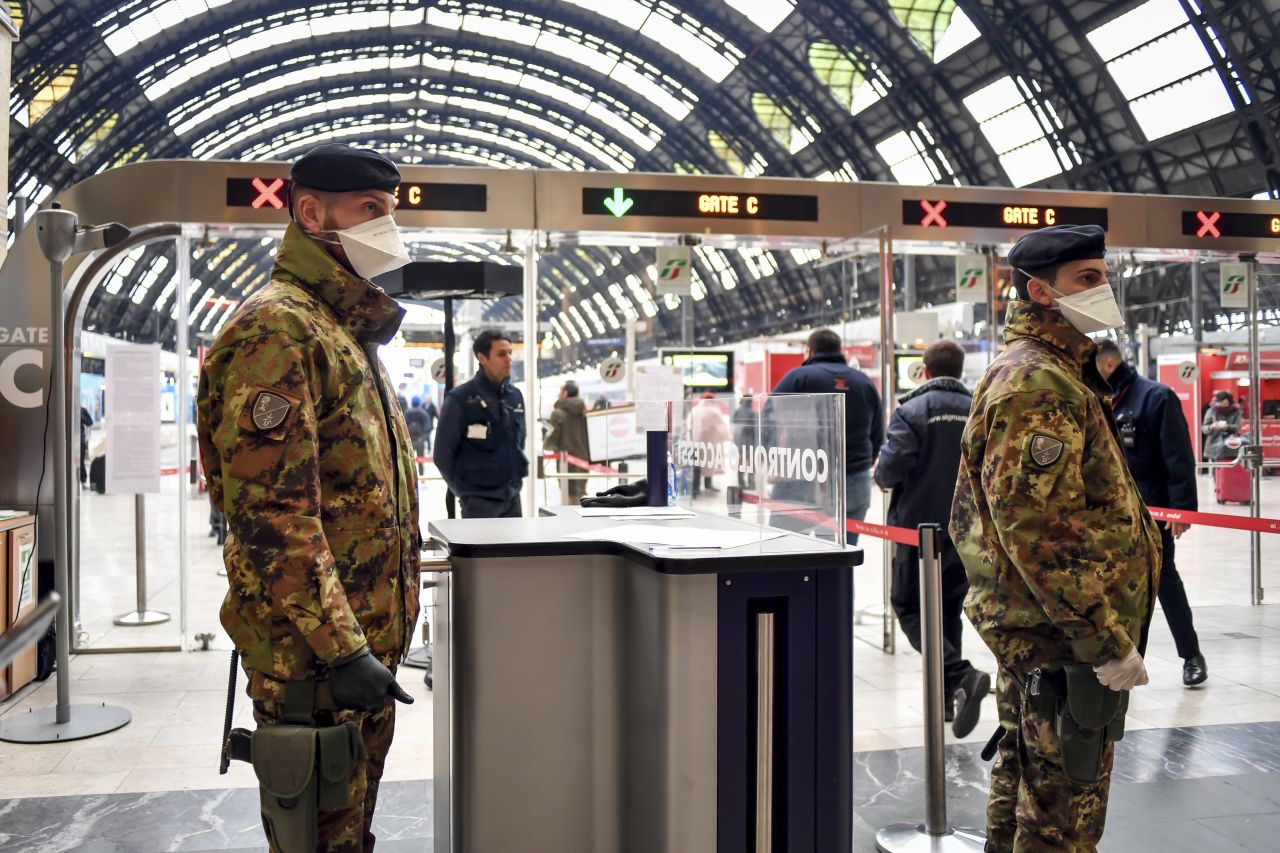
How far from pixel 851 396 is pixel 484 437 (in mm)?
2066

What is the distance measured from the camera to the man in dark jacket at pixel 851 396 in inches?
233

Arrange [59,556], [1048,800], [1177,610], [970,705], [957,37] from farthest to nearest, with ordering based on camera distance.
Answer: [957,37] → [1177,610] → [59,556] → [970,705] → [1048,800]

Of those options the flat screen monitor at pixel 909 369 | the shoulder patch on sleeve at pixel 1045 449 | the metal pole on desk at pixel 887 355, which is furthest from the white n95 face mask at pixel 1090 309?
the flat screen monitor at pixel 909 369

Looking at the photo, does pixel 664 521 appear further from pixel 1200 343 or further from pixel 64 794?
pixel 1200 343

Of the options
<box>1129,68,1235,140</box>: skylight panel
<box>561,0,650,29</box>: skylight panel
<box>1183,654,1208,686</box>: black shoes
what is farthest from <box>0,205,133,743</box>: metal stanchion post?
<box>561,0,650,29</box>: skylight panel

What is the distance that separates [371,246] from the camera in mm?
2252

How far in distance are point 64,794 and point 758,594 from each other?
9.51 feet

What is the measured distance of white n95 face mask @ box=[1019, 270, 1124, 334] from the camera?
252cm

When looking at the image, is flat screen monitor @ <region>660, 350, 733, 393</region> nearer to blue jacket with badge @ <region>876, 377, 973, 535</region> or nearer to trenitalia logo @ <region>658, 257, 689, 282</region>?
trenitalia logo @ <region>658, 257, 689, 282</region>

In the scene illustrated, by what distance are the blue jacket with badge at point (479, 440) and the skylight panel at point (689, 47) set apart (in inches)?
828

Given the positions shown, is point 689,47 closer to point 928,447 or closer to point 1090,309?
point 928,447

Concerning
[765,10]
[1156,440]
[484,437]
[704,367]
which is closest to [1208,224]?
[1156,440]

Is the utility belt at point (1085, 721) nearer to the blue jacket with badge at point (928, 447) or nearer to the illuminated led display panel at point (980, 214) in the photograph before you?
the blue jacket with badge at point (928, 447)

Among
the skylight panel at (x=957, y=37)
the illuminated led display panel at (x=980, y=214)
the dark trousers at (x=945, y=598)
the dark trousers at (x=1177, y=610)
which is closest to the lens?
the dark trousers at (x=945, y=598)
